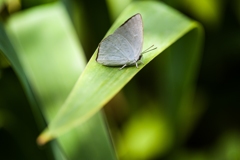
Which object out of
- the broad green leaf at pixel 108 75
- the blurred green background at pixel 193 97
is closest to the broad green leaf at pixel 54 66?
the broad green leaf at pixel 108 75

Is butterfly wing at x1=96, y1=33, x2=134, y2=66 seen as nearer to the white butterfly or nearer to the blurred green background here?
the white butterfly

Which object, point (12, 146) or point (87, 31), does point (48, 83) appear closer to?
point (12, 146)

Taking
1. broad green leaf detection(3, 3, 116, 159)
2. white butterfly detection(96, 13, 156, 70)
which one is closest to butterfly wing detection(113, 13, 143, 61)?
white butterfly detection(96, 13, 156, 70)

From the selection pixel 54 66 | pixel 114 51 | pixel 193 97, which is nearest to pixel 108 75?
pixel 114 51

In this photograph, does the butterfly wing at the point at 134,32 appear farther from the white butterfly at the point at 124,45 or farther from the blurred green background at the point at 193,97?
the blurred green background at the point at 193,97

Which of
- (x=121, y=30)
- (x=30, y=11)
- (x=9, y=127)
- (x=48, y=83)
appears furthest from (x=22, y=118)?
(x=121, y=30)

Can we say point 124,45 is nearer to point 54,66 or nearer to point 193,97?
point 54,66
